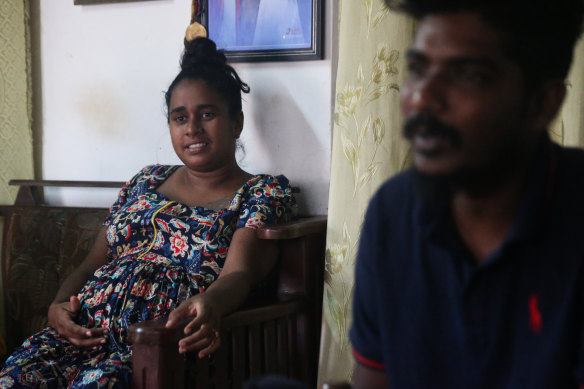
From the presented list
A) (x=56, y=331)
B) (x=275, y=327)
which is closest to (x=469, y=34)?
(x=275, y=327)

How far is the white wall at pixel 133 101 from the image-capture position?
7.52 feet

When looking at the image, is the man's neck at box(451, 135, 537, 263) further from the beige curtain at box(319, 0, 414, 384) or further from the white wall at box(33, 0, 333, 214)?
the white wall at box(33, 0, 333, 214)

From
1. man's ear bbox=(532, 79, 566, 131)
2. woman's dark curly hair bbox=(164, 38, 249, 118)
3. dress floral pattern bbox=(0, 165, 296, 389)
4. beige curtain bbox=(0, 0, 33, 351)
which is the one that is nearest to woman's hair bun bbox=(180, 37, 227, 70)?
woman's dark curly hair bbox=(164, 38, 249, 118)

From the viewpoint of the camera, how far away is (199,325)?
1.58m

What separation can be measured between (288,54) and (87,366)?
1138 millimetres

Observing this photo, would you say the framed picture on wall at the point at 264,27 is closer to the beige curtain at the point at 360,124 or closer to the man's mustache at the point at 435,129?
the beige curtain at the point at 360,124

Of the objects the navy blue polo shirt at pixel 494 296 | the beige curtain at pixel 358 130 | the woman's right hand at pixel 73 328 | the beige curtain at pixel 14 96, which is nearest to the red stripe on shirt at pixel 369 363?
the navy blue polo shirt at pixel 494 296

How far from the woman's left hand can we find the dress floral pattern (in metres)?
0.25

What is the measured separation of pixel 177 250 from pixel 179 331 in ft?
1.68

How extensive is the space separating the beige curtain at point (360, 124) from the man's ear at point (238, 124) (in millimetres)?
540

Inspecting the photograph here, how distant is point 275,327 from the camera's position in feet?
6.14

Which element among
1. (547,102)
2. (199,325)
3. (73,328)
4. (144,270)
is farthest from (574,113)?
(73,328)

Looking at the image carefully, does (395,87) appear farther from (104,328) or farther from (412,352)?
(104,328)

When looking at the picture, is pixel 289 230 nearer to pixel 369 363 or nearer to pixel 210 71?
pixel 210 71
